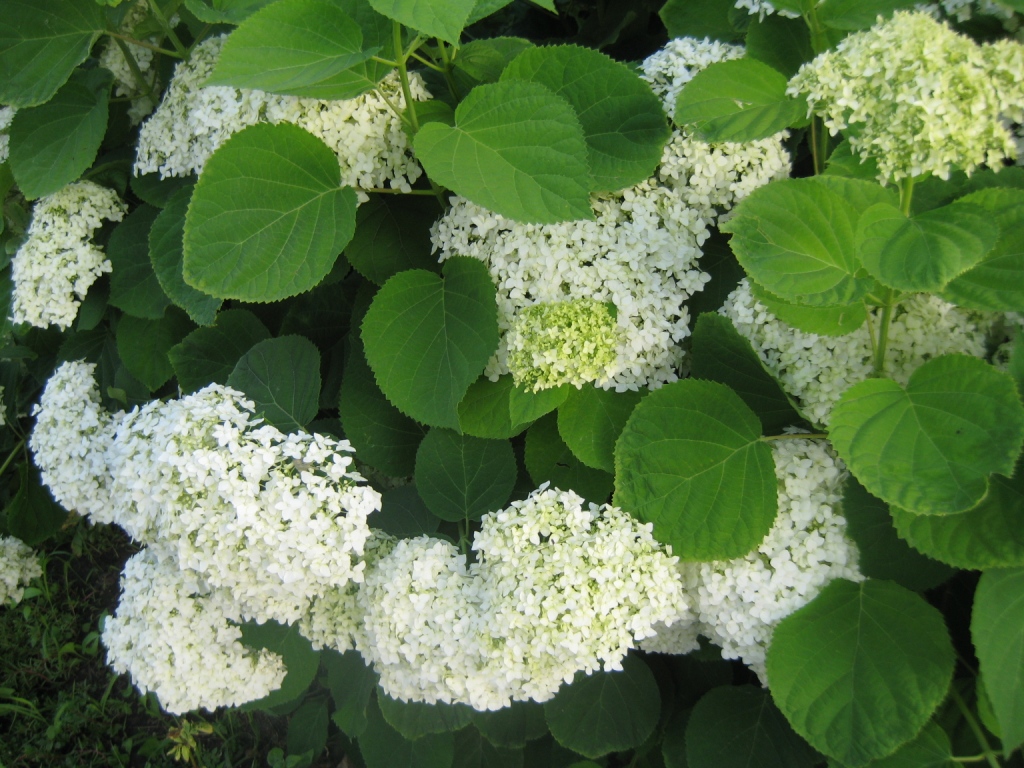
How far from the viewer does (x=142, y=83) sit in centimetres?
226

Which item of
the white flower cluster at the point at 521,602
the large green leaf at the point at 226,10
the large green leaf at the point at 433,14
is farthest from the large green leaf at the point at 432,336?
the large green leaf at the point at 226,10

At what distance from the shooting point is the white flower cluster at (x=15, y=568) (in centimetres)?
299

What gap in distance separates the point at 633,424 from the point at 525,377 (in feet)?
0.72

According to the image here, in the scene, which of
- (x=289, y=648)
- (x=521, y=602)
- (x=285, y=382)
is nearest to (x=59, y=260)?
(x=285, y=382)

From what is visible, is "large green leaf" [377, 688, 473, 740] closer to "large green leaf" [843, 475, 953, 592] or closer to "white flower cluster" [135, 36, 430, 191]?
"large green leaf" [843, 475, 953, 592]

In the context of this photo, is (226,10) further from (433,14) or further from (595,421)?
(595,421)

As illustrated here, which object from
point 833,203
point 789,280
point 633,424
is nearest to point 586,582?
point 633,424

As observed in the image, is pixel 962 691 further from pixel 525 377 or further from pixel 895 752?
pixel 525 377

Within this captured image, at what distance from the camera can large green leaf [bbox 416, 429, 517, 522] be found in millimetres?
1714

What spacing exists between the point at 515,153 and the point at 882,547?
3.16ft

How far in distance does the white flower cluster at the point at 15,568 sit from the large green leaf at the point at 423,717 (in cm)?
201

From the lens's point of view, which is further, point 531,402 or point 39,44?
point 39,44

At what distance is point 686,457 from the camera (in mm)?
1438

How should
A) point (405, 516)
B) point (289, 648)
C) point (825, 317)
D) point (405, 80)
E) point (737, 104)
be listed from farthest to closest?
1. point (289, 648)
2. point (405, 516)
3. point (405, 80)
4. point (737, 104)
5. point (825, 317)
